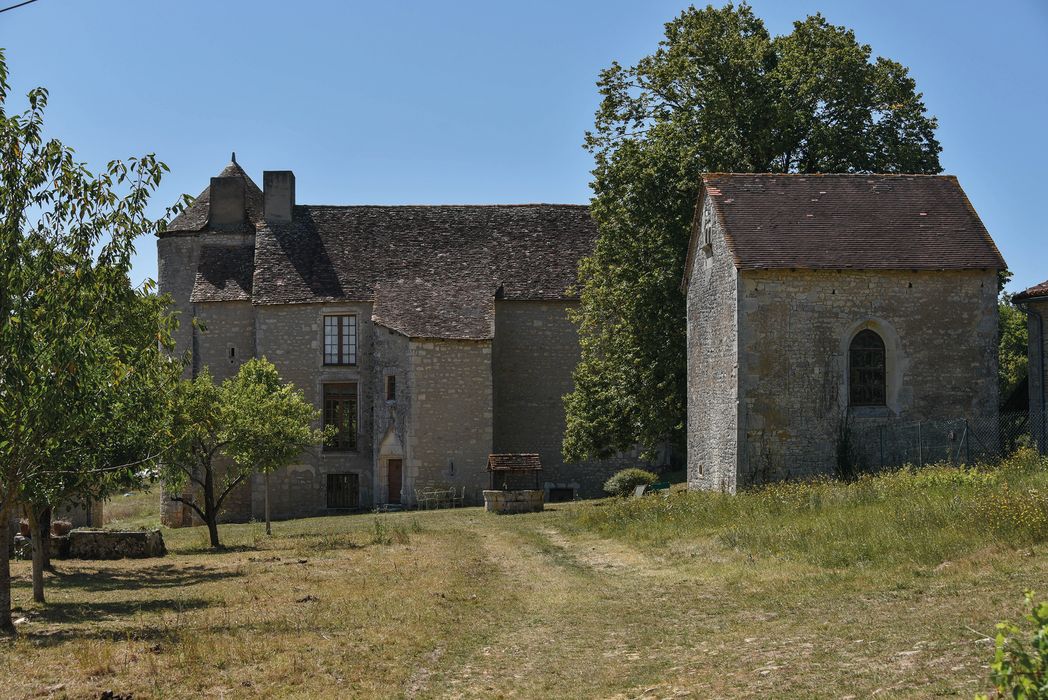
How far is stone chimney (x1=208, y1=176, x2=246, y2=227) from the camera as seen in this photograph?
4472 centimetres

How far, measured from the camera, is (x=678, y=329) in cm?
3172

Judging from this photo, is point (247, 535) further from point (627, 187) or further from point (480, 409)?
point (627, 187)

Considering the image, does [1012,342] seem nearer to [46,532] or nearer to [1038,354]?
[1038,354]

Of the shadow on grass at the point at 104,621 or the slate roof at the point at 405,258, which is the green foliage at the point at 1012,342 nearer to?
the slate roof at the point at 405,258

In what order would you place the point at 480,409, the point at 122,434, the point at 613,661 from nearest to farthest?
1. the point at 613,661
2. the point at 122,434
3. the point at 480,409

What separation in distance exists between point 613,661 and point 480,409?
29.3 metres

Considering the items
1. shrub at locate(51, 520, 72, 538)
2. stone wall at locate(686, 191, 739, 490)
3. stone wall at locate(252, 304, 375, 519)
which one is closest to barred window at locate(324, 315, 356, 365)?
stone wall at locate(252, 304, 375, 519)

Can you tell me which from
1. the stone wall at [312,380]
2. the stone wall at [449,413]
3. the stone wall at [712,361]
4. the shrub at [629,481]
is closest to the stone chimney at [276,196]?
the stone wall at [312,380]

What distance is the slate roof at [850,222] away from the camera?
83.7 ft

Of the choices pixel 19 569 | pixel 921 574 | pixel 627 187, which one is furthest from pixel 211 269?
pixel 921 574

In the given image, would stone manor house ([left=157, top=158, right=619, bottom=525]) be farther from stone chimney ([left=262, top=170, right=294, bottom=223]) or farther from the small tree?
the small tree

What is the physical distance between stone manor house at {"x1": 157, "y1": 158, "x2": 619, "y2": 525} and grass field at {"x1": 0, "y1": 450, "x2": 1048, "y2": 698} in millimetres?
16961

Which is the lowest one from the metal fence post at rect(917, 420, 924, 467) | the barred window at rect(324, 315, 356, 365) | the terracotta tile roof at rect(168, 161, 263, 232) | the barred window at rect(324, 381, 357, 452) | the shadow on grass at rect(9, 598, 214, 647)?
the shadow on grass at rect(9, 598, 214, 647)

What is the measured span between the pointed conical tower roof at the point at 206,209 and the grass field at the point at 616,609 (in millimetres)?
23550
